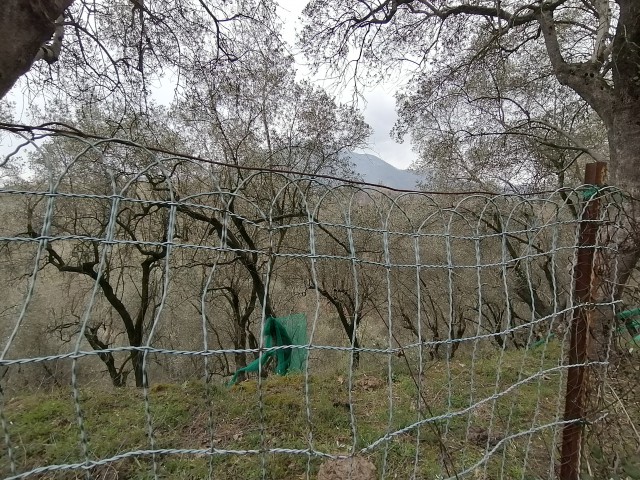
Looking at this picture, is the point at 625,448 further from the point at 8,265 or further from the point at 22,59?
the point at 8,265

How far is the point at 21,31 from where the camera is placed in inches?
80.7

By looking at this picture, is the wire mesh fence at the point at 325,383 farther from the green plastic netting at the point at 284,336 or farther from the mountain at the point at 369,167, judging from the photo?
the mountain at the point at 369,167

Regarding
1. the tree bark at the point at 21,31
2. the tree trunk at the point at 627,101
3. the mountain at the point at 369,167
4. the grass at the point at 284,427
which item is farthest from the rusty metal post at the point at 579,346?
the mountain at the point at 369,167

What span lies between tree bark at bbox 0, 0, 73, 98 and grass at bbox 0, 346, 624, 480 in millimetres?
2375

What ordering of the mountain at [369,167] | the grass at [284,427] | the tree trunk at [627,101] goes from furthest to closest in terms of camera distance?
the mountain at [369,167]
the tree trunk at [627,101]
the grass at [284,427]

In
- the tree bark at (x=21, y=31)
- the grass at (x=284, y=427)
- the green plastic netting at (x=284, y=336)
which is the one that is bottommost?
the grass at (x=284, y=427)

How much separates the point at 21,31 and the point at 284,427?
3488mm

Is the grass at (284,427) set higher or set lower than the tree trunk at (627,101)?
lower

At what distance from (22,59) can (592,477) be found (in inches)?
152

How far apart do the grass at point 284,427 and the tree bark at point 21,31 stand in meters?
2.38

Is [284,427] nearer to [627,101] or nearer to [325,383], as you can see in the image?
[325,383]

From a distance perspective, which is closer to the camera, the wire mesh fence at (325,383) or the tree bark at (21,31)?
the wire mesh fence at (325,383)

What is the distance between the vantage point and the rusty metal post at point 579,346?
2170mm

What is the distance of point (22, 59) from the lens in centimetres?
214
